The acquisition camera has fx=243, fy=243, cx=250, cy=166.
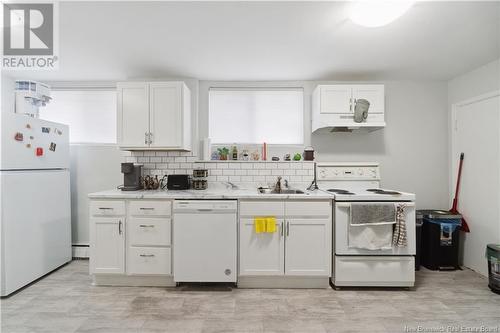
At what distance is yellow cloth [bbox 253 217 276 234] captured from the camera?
240cm

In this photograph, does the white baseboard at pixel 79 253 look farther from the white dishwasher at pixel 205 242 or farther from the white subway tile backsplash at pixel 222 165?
the white subway tile backsplash at pixel 222 165

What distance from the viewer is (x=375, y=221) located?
2348 mm

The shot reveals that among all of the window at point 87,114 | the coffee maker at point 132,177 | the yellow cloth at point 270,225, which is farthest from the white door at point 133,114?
the yellow cloth at point 270,225

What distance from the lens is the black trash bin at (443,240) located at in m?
2.84

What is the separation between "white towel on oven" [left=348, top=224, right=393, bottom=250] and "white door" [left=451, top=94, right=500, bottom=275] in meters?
1.34

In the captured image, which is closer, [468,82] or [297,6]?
[297,6]

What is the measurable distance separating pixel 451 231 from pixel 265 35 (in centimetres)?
301

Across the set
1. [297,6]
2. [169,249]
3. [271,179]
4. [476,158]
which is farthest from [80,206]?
[476,158]

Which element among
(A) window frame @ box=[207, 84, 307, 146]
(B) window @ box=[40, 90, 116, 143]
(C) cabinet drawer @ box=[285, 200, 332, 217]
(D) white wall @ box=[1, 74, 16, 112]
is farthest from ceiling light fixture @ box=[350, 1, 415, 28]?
(D) white wall @ box=[1, 74, 16, 112]

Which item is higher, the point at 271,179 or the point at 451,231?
the point at 271,179

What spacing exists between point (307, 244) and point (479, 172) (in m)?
2.24

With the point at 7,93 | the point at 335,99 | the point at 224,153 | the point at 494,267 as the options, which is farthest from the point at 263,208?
the point at 7,93

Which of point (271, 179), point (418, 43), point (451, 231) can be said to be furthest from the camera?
point (271, 179)

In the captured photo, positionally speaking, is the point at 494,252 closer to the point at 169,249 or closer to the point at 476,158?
the point at 476,158
